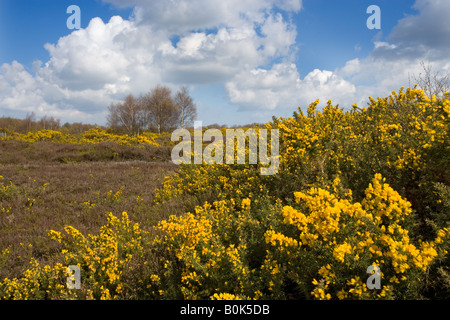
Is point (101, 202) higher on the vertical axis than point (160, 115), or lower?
lower

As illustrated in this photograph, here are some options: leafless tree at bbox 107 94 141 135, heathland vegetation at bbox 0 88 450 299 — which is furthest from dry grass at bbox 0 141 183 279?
leafless tree at bbox 107 94 141 135

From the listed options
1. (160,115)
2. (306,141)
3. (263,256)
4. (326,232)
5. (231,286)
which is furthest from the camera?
(160,115)

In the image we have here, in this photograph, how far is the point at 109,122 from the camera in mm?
38500

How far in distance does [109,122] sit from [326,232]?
40.8 metres

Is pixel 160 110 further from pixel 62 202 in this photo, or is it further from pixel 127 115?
pixel 62 202

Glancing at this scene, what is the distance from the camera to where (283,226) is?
9.63ft

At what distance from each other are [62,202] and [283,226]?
20.3 ft

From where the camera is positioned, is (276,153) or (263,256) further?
(276,153)

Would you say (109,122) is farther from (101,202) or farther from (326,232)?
(326,232)

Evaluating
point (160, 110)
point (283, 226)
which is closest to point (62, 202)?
point (283, 226)

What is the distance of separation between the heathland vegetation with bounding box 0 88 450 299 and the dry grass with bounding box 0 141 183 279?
4 cm

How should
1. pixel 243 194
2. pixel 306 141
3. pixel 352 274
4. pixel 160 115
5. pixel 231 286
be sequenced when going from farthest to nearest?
pixel 160 115
pixel 243 194
pixel 306 141
pixel 231 286
pixel 352 274
